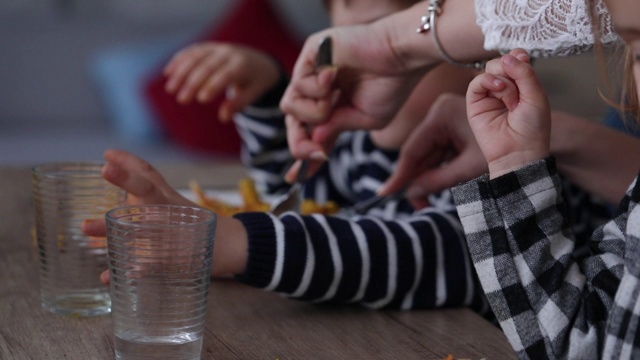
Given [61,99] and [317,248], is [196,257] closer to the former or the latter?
[317,248]

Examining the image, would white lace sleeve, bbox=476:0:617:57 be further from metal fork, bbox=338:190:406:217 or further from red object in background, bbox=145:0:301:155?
red object in background, bbox=145:0:301:155

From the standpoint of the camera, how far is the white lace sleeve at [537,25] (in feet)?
2.53

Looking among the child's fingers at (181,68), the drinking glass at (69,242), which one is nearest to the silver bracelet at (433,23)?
the drinking glass at (69,242)

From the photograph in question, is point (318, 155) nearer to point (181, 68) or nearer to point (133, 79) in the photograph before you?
point (181, 68)

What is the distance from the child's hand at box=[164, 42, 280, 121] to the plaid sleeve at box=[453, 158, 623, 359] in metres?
0.68

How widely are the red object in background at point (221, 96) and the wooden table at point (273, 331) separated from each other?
1841 mm

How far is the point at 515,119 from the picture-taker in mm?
679

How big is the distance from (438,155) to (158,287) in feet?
1.67

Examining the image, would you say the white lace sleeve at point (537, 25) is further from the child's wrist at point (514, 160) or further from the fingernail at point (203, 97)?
the fingernail at point (203, 97)

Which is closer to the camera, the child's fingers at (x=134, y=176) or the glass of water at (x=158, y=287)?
the glass of water at (x=158, y=287)

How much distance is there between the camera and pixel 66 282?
0.77 meters

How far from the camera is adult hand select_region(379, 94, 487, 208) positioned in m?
0.98

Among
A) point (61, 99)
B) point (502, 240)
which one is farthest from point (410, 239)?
point (61, 99)

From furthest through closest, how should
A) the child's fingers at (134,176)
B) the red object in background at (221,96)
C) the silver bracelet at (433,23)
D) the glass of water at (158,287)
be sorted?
the red object in background at (221,96) < the silver bracelet at (433,23) < the child's fingers at (134,176) < the glass of water at (158,287)
